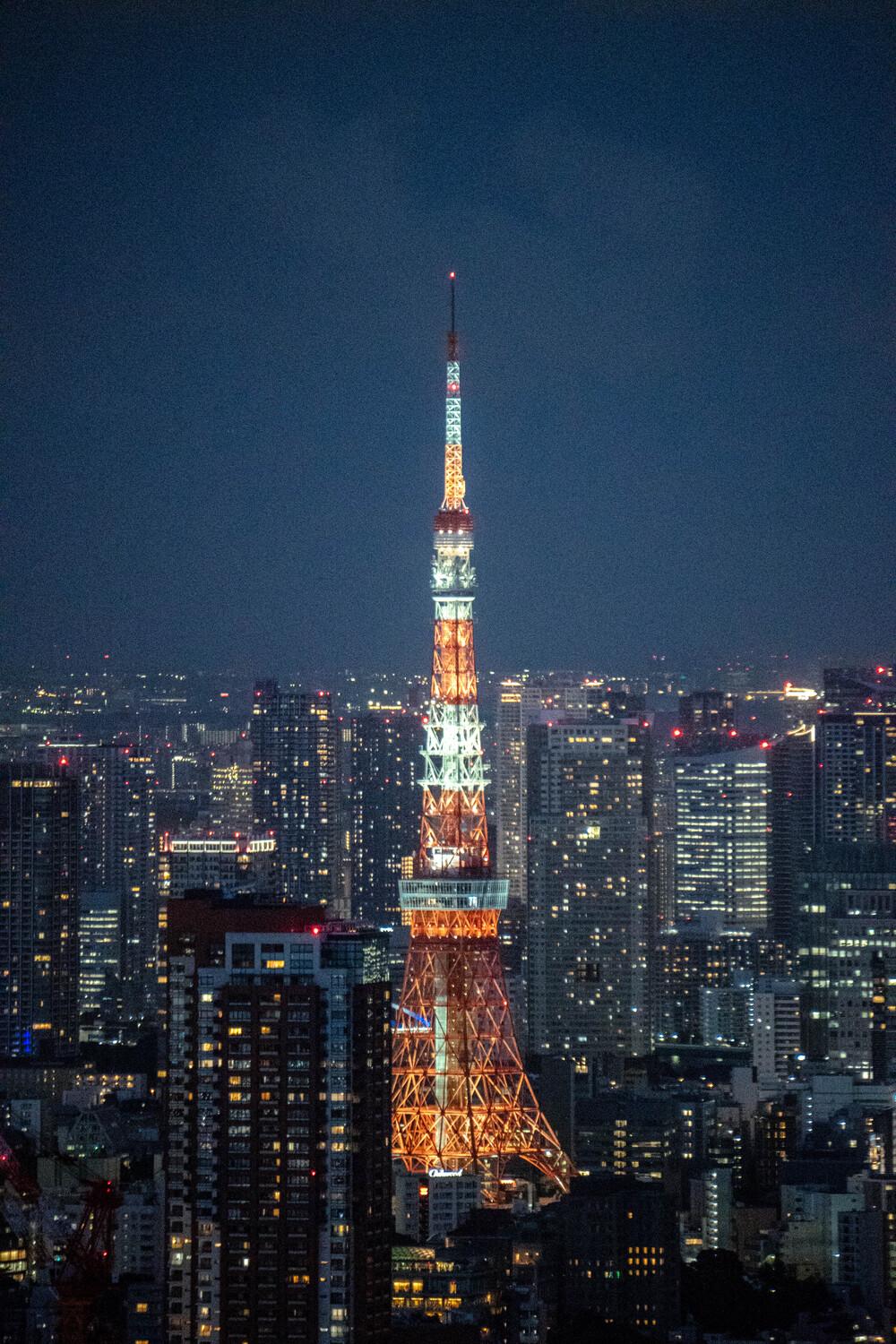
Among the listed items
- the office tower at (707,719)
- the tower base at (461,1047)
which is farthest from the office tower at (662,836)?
the tower base at (461,1047)

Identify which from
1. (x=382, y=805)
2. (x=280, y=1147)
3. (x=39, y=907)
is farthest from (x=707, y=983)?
(x=280, y=1147)

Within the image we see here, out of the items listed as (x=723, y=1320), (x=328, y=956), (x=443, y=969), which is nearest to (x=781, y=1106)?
(x=443, y=969)

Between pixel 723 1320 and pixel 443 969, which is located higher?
pixel 443 969

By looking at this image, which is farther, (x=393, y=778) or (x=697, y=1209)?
(x=393, y=778)

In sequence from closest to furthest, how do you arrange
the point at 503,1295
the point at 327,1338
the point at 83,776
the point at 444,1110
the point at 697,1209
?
1. the point at 327,1338
2. the point at 503,1295
3. the point at 697,1209
4. the point at 444,1110
5. the point at 83,776

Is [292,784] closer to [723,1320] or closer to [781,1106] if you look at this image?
[781,1106]

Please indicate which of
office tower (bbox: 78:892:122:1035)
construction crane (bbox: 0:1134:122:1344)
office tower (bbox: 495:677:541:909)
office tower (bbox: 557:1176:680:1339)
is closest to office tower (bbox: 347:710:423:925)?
office tower (bbox: 495:677:541:909)

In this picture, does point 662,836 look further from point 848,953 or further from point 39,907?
point 39,907
